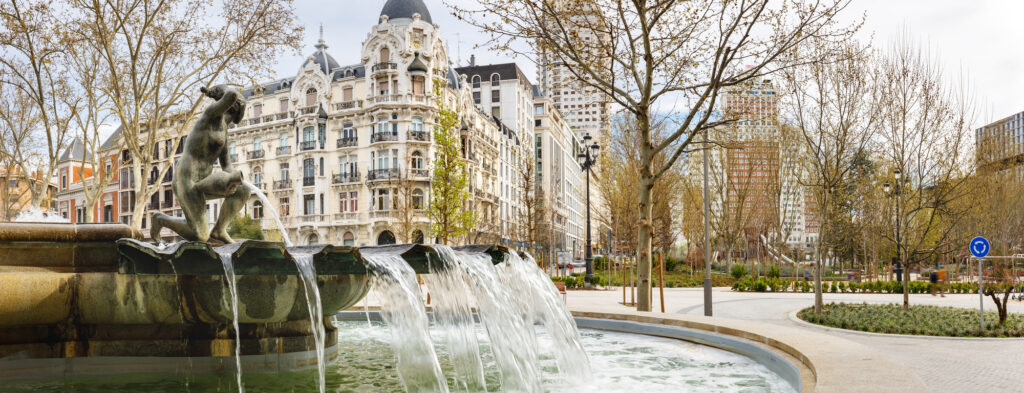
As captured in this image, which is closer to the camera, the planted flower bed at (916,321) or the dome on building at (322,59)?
the planted flower bed at (916,321)

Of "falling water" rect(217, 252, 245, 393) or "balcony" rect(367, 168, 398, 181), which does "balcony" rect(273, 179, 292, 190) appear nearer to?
"balcony" rect(367, 168, 398, 181)

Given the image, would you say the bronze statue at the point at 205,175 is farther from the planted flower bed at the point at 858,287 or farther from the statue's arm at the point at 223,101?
the planted flower bed at the point at 858,287

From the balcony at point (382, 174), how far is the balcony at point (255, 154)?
1231cm

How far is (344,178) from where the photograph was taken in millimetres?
56875

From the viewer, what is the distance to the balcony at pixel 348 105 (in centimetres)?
5622

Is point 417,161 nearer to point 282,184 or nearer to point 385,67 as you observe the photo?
point 385,67

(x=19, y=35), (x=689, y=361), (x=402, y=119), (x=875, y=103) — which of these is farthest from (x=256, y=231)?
(x=689, y=361)

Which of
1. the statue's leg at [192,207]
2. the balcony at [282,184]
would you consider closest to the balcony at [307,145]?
the balcony at [282,184]

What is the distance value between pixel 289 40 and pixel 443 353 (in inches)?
545

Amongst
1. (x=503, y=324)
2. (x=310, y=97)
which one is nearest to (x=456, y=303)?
(x=503, y=324)

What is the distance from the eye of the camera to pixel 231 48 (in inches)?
806

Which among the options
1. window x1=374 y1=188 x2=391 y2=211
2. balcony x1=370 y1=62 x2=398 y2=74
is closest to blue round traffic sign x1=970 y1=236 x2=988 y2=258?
window x1=374 y1=188 x2=391 y2=211

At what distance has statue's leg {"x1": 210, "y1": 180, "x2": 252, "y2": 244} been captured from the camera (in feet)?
23.8

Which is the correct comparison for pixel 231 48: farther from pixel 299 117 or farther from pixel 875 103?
pixel 299 117
